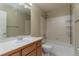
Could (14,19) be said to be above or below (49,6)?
below

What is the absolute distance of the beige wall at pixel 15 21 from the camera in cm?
195

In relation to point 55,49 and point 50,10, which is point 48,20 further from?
point 55,49

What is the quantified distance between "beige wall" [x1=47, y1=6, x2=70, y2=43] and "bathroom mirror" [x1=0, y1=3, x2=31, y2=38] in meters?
0.47

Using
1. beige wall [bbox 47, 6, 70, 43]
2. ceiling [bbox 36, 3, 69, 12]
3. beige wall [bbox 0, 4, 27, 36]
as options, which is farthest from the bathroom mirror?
beige wall [bbox 47, 6, 70, 43]

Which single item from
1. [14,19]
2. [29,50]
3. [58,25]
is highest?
[14,19]

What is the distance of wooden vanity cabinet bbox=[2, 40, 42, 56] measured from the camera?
1.45 m

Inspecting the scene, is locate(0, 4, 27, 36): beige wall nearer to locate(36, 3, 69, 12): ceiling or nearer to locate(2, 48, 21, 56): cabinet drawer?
locate(36, 3, 69, 12): ceiling

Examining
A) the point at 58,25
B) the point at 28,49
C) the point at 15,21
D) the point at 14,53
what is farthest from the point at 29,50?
the point at 58,25

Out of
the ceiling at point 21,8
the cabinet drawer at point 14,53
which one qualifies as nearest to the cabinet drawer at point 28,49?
the cabinet drawer at point 14,53

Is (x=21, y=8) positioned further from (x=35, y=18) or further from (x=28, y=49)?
(x=28, y=49)

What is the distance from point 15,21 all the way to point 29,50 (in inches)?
23.7

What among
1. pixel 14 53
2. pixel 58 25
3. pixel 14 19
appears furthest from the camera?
pixel 58 25

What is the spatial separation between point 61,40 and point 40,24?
0.63 m

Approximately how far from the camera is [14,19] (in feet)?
6.53
